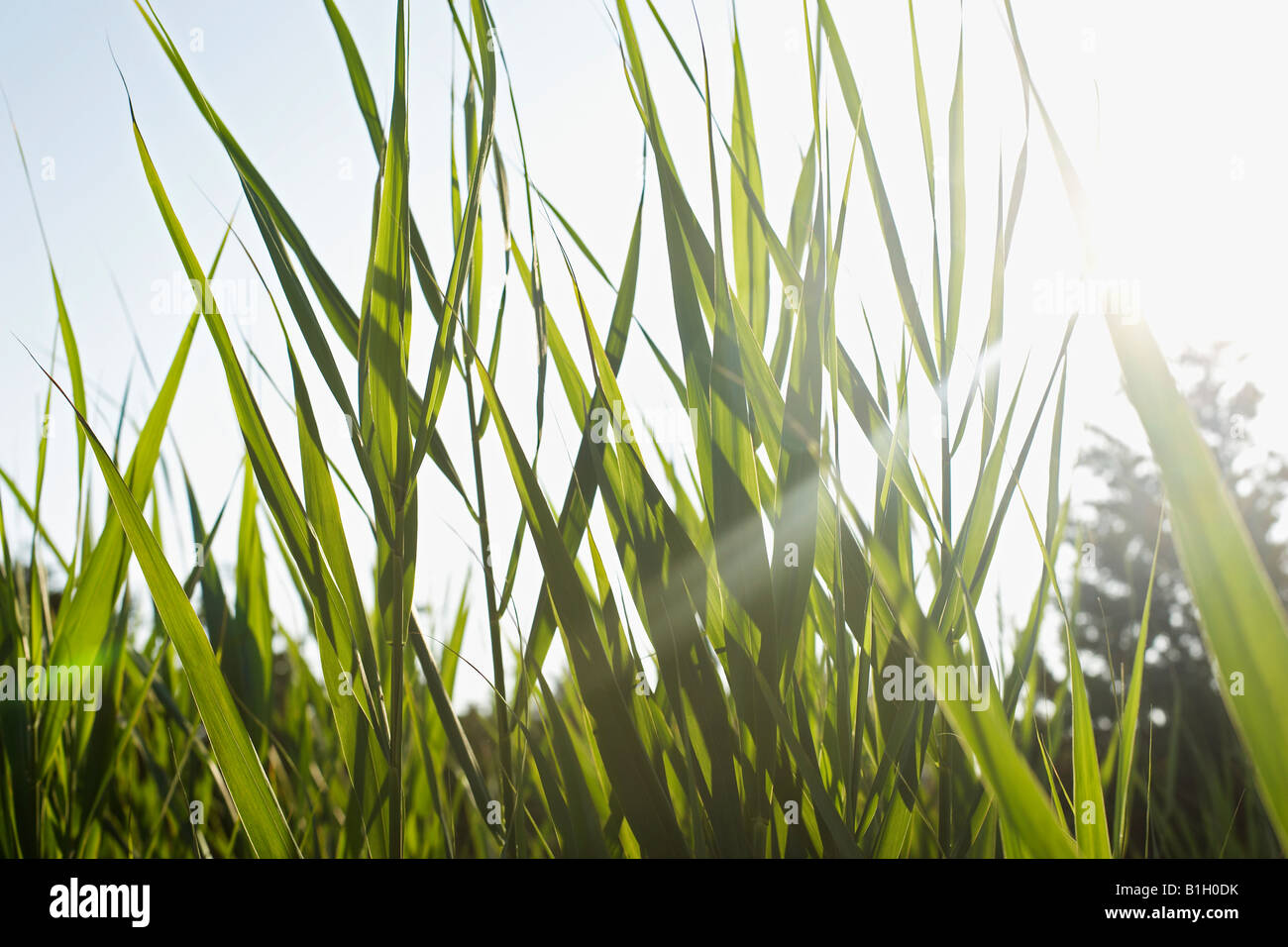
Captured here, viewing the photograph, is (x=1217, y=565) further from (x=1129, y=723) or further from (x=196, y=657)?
(x=196, y=657)

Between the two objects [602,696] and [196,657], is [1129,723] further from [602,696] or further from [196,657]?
[196,657]

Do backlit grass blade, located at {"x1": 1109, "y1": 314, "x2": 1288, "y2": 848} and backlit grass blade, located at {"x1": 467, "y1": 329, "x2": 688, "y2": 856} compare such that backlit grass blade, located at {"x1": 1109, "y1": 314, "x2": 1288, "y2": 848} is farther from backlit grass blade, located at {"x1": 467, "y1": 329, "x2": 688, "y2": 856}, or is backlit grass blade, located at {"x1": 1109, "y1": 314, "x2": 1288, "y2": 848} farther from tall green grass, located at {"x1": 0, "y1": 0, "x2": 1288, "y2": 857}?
backlit grass blade, located at {"x1": 467, "y1": 329, "x2": 688, "y2": 856}

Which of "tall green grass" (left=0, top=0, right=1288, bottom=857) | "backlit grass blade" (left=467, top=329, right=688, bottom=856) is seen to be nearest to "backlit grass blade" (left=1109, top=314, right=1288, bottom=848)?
"tall green grass" (left=0, top=0, right=1288, bottom=857)

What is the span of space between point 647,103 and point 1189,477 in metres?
0.33

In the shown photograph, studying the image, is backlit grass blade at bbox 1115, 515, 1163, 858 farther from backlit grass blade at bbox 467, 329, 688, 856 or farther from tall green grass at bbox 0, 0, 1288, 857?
backlit grass blade at bbox 467, 329, 688, 856

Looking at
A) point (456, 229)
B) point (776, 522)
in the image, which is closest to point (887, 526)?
point (776, 522)

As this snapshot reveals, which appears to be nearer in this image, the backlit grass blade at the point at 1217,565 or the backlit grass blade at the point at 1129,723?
the backlit grass blade at the point at 1217,565

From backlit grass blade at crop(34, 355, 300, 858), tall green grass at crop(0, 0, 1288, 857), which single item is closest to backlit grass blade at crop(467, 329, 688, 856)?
tall green grass at crop(0, 0, 1288, 857)

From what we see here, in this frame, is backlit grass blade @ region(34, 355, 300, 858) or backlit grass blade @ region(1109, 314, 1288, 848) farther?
backlit grass blade @ region(34, 355, 300, 858)

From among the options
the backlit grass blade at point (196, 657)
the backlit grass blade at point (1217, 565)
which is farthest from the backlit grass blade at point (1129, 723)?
the backlit grass blade at point (196, 657)

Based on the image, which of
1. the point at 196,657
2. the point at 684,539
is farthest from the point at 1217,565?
the point at 196,657

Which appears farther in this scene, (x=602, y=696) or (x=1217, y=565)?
(x=602, y=696)

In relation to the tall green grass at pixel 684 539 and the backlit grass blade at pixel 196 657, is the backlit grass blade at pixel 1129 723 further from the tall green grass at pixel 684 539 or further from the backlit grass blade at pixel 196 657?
the backlit grass blade at pixel 196 657
